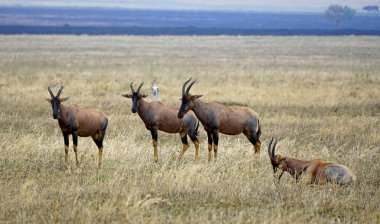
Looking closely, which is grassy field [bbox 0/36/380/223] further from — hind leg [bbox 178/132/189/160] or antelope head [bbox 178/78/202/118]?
antelope head [bbox 178/78/202/118]

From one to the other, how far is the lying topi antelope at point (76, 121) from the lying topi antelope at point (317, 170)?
10.5 feet

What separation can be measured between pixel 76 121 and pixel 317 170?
437 centimetres

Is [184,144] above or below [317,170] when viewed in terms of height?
below

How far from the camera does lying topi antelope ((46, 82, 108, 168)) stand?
13.7 m

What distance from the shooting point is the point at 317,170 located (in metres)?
12.3

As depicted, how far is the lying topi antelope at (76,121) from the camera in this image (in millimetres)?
13672

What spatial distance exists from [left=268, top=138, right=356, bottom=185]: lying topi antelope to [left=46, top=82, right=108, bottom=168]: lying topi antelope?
3210 millimetres

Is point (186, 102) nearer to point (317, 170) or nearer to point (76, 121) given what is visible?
point (76, 121)

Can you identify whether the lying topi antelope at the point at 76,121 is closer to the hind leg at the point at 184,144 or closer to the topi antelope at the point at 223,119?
the hind leg at the point at 184,144

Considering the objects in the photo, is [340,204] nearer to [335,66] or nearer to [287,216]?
[287,216]

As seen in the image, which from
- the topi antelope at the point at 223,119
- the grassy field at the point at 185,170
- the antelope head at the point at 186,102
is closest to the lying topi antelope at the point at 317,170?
the grassy field at the point at 185,170

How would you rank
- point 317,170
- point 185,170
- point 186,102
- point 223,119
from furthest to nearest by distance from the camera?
point 223,119, point 186,102, point 185,170, point 317,170

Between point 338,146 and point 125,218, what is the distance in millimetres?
8447

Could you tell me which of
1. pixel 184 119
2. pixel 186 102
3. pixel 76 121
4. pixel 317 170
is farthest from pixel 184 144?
pixel 317 170
